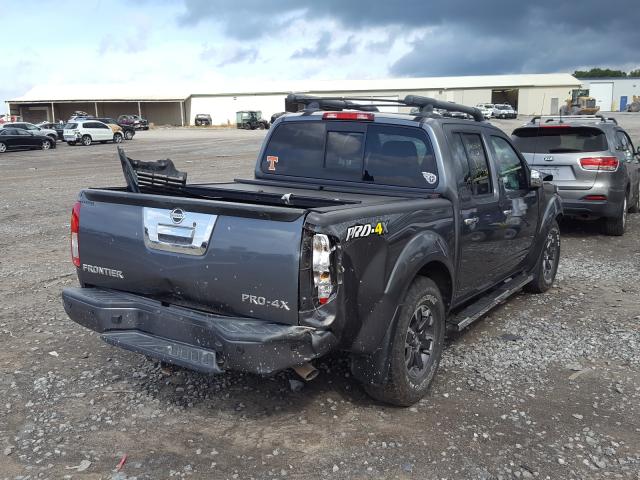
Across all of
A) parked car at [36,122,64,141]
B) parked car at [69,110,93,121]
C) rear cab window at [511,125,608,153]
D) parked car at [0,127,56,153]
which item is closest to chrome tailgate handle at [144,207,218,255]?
rear cab window at [511,125,608,153]

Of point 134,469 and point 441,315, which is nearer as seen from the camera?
point 134,469

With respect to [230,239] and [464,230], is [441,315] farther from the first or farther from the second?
[230,239]

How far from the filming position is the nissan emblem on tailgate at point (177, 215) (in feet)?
11.9

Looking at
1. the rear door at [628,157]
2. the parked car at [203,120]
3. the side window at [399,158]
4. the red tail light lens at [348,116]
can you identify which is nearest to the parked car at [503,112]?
the parked car at [203,120]

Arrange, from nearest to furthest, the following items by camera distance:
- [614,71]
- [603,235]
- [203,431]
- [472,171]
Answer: [203,431]
[472,171]
[603,235]
[614,71]

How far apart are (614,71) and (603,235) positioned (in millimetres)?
160773

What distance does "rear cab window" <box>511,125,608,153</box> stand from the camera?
9242 millimetres

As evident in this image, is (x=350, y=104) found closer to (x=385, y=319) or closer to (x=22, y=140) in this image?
(x=385, y=319)

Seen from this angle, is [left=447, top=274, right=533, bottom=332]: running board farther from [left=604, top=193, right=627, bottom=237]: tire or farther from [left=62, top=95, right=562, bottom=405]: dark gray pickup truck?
[left=604, top=193, right=627, bottom=237]: tire

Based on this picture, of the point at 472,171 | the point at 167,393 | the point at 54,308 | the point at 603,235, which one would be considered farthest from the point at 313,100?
the point at 603,235

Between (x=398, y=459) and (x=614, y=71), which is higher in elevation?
(x=614, y=71)

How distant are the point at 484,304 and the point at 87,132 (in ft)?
126

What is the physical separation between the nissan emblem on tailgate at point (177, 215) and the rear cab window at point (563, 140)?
23.5 feet

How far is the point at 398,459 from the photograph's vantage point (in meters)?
3.49
